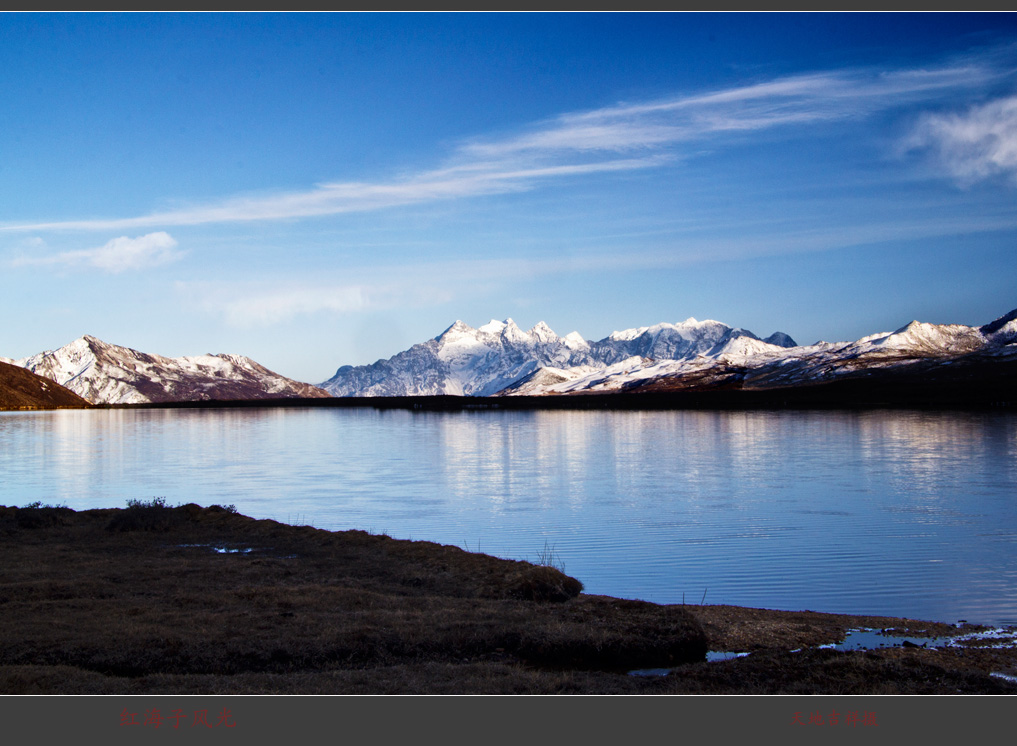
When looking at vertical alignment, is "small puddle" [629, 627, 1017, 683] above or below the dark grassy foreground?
below

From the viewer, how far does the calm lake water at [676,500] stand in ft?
73.5

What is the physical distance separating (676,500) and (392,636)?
26.9 metres

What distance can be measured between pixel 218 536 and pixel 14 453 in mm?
56788

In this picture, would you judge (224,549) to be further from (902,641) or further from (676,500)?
(676,500)

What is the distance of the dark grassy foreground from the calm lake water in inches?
158

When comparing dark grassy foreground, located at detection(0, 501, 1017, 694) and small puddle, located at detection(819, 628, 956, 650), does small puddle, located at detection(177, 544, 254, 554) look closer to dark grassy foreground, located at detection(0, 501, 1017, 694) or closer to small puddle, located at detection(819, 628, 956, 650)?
dark grassy foreground, located at detection(0, 501, 1017, 694)

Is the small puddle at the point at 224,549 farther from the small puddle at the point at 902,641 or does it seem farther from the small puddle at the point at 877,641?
the small puddle at the point at 877,641

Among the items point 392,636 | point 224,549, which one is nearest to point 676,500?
point 224,549

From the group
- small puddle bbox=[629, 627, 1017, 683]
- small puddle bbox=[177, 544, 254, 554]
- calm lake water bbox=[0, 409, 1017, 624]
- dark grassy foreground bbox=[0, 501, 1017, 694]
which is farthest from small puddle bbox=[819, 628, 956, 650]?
small puddle bbox=[177, 544, 254, 554]

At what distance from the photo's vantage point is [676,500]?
1549 inches

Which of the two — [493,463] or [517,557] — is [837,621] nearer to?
[517,557]

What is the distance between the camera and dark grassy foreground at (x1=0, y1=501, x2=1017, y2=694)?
472 inches

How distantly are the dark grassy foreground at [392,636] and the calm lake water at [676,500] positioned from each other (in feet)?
13.2

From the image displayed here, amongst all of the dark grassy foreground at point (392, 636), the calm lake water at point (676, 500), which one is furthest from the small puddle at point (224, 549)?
the calm lake water at point (676, 500)
